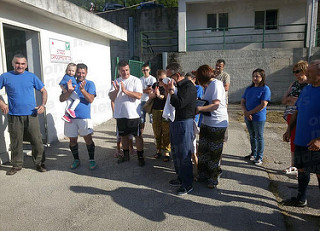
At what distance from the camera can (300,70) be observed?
11.2 ft

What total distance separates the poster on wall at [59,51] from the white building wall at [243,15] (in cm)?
856

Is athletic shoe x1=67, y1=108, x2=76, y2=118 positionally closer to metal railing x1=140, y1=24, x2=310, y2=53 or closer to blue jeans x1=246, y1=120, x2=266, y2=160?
blue jeans x1=246, y1=120, x2=266, y2=160

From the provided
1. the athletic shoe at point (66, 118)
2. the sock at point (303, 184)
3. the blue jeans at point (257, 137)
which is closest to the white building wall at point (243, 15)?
the blue jeans at point (257, 137)

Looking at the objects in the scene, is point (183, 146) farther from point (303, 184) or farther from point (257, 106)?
point (257, 106)

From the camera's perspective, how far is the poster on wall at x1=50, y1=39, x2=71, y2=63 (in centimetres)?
552

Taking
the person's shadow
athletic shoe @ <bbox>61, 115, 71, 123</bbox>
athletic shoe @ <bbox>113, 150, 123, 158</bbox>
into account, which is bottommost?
the person's shadow

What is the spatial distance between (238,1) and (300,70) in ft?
36.8

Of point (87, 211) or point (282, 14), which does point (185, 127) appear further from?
point (282, 14)

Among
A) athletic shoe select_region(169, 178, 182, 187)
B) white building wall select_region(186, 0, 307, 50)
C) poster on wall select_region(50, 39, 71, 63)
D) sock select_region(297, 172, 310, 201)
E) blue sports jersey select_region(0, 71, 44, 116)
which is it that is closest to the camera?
sock select_region(297, 172, 310, 201)

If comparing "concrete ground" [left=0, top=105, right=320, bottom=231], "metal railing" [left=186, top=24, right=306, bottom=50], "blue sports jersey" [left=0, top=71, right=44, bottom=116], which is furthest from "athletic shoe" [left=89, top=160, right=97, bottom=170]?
"metal railing" [left=186, top=24, right=306, bottom=50]

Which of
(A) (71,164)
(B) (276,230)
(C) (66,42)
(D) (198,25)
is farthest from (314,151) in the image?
(D) (198,25)

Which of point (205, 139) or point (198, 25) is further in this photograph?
point (198, 25)

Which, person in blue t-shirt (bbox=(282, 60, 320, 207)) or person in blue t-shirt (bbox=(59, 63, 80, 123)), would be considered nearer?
person in blue t-shirt (bbox=(282, 60, 320, 207))

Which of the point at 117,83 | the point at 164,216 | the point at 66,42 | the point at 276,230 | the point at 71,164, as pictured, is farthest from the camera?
the point at 66,42
